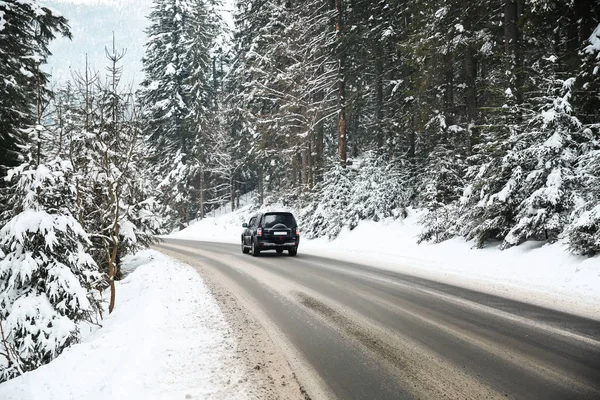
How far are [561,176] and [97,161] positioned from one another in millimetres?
12625

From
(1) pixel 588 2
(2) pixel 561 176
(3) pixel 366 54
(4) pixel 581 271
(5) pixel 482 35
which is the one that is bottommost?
(4) pixel 581 271

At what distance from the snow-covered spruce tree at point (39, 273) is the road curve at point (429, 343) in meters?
3.40

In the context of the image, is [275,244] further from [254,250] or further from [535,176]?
[535,176]

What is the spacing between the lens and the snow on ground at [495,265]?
7.27m

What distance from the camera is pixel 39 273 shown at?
7.00m

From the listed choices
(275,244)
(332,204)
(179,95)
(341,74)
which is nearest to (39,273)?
(275,244)

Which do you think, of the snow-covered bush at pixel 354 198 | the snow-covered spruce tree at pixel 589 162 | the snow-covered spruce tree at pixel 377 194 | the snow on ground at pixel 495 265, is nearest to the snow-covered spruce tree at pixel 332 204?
the snow-covered bush at pixel 354 198

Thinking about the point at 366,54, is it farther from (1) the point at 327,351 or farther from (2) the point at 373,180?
(1) the point at 327,351

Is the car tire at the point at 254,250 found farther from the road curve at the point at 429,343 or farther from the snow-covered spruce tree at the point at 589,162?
the snow-covered spruce tree at the point at 589,162

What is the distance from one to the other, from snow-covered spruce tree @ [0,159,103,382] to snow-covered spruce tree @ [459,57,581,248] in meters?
→ 10.8

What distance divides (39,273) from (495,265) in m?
10.8

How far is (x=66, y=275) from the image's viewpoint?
277 inches

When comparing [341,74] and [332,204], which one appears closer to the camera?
[332,204]

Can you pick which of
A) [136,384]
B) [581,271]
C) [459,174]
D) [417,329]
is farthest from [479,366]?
[459,174]
